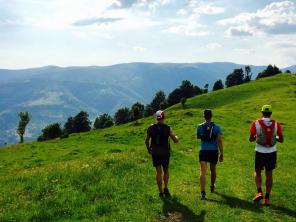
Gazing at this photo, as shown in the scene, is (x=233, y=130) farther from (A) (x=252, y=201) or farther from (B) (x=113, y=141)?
(A) (x=252, y=201)

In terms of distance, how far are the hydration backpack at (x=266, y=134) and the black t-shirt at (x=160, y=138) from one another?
3.53 meters

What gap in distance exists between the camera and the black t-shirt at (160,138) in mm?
17047

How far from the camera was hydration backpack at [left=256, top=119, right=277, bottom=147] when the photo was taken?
16.6 m

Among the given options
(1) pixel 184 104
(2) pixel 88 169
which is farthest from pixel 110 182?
(1) pixel 184 104

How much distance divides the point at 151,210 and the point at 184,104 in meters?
Answer: 109

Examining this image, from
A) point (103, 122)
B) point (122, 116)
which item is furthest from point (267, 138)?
point (122, 116)

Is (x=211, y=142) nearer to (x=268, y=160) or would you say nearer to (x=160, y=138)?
(x=160, y=138)

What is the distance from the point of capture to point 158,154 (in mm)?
17125

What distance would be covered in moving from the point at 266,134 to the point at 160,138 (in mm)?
4061

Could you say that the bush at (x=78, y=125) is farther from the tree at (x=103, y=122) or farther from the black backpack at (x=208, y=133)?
the black backpack at (x=208, y=133)

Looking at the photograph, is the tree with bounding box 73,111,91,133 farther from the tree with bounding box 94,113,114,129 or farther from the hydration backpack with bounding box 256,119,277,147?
the hydration backpack with bounding box 256,119,277,147

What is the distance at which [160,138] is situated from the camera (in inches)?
672

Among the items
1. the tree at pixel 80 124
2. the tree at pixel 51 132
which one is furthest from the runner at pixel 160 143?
the tree at pixel 80 124

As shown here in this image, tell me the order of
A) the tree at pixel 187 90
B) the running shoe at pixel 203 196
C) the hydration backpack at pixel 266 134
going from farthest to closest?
the tree at pixel 187 90, the running shoe at pixel 203 196, the hydration backpack at pixel 266 134
